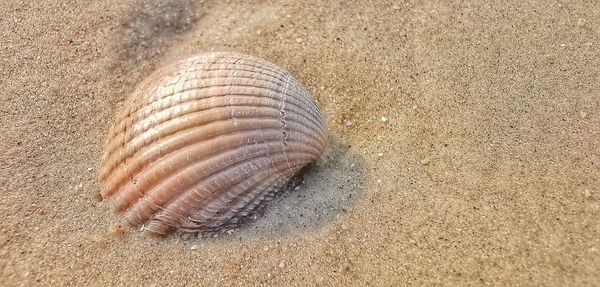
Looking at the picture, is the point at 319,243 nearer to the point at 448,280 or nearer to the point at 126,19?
the point at 448,280

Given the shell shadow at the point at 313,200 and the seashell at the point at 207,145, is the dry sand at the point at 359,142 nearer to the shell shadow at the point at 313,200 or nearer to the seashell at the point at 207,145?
the shell shadow at the point at 313,200

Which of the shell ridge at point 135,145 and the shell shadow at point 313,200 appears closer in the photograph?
the shell ridge at point 135,145

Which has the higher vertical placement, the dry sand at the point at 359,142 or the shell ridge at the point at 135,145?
the shell ridge at the point at 135,145

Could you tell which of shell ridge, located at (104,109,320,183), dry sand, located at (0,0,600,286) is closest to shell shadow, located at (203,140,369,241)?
dry sand, located at (0,0,600,286)

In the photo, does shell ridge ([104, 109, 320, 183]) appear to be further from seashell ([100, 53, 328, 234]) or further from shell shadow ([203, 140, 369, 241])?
shell shadow ([203, 140, 369, 241])

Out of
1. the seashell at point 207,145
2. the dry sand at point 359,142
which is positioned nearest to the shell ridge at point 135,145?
the seashell at point 207,145

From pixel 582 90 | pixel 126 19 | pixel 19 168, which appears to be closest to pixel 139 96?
pixel 19 168
